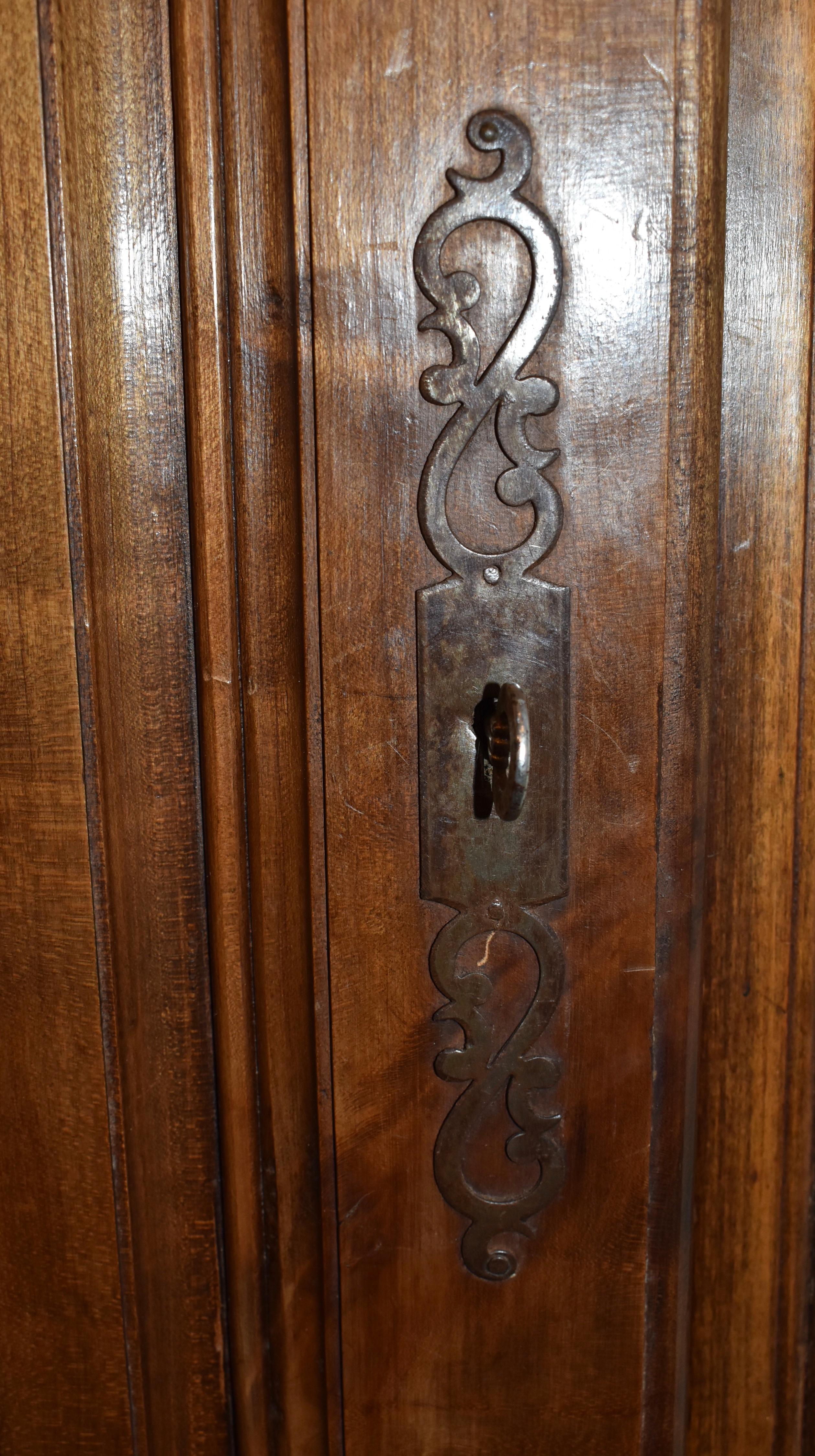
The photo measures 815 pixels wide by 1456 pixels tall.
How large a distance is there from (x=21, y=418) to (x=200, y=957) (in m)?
0.27

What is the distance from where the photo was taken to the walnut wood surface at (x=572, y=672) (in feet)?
1.50

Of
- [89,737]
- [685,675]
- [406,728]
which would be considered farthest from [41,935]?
[685,675]

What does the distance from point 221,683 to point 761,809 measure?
0.91 feet

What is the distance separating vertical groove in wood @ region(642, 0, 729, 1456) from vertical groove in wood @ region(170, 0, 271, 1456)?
204 millimetres

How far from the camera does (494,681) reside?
50cm

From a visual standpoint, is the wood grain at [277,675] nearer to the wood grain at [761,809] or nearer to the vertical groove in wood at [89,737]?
the vertical groove in wood at [89,737]

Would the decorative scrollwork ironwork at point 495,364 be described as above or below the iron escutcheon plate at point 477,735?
above

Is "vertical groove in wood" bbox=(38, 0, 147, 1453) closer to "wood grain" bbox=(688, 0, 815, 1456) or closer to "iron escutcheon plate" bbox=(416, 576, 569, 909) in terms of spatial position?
"iron escutcheon plate" bbox=(416, 576, 569, 909)

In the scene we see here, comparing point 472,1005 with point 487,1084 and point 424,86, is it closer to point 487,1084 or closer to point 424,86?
point 487,1084

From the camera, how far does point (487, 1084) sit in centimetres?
53

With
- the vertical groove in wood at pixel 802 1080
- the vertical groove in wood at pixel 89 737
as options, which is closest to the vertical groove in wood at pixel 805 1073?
the vertical groove in wood at pixel 802 1080

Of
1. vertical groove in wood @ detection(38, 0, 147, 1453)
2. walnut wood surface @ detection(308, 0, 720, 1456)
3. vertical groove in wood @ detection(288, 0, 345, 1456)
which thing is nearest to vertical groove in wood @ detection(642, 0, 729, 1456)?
walnut wood surface @ detection(308, 0, 720, 1456)

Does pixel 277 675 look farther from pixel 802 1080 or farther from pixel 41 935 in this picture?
pixel 802 1080

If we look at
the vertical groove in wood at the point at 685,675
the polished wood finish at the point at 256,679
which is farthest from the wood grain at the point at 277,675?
the vertical groove in wood at the point at 685,675
